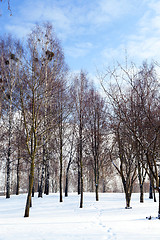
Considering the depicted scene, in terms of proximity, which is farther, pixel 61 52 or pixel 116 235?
pixel 61 52

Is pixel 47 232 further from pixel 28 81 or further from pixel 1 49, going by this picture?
pixel 1 49

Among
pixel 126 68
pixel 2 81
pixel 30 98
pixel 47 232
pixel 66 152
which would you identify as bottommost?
pixel 47 232

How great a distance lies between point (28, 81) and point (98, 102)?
812cm

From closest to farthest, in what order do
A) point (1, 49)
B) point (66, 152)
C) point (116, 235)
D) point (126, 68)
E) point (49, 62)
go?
1. point (116, 235)
2. point (126, 68)
3. point (49, 62)
4. point (1, 49)
5. point (66, 152)

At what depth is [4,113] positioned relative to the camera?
18.1 m

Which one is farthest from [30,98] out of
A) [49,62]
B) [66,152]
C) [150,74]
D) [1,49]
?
[66,152]

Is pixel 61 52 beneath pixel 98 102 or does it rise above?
above

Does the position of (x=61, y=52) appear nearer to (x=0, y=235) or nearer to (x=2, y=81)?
(x=2, y=81)

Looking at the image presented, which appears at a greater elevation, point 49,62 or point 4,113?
point 49,62

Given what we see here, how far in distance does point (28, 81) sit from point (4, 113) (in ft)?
31.4

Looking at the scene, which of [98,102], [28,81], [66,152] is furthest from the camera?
[66,152]

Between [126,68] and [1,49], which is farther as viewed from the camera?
[1,49]

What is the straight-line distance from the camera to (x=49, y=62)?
36.4 feet

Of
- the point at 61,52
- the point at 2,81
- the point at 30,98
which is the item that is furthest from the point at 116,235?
the point at 2,81
